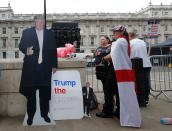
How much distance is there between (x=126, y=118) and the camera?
116 inches

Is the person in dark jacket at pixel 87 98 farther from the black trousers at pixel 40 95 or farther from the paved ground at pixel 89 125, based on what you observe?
the black trousers at pixel 40 95

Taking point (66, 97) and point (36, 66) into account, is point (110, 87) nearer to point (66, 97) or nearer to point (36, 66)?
point (66, 97)

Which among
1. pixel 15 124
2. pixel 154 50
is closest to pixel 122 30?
pixel 15 124

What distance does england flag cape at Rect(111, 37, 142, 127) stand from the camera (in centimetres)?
292

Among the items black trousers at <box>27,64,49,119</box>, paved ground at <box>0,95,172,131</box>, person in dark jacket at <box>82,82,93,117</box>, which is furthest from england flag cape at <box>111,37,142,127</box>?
black trousers at <box>27,64,49,119</box>

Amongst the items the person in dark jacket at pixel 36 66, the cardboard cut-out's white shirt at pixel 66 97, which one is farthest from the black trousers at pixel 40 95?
the cardboard cut-out's white shirt at pixel 66 97

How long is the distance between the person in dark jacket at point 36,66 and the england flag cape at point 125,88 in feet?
3.75

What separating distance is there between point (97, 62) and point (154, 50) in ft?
63.4

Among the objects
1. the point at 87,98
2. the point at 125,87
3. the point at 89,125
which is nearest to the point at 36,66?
the point at 87,98

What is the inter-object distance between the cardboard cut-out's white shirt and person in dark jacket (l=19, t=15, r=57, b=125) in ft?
0.46

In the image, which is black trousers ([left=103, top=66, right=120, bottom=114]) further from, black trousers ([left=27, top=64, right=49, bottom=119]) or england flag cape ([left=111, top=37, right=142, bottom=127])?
black trousers ([left=27, top=64, right=49, bottom=119])

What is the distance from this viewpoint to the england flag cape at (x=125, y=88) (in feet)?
9.59

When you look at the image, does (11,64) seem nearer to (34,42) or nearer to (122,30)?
(34,42)

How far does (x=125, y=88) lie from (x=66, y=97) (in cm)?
106
